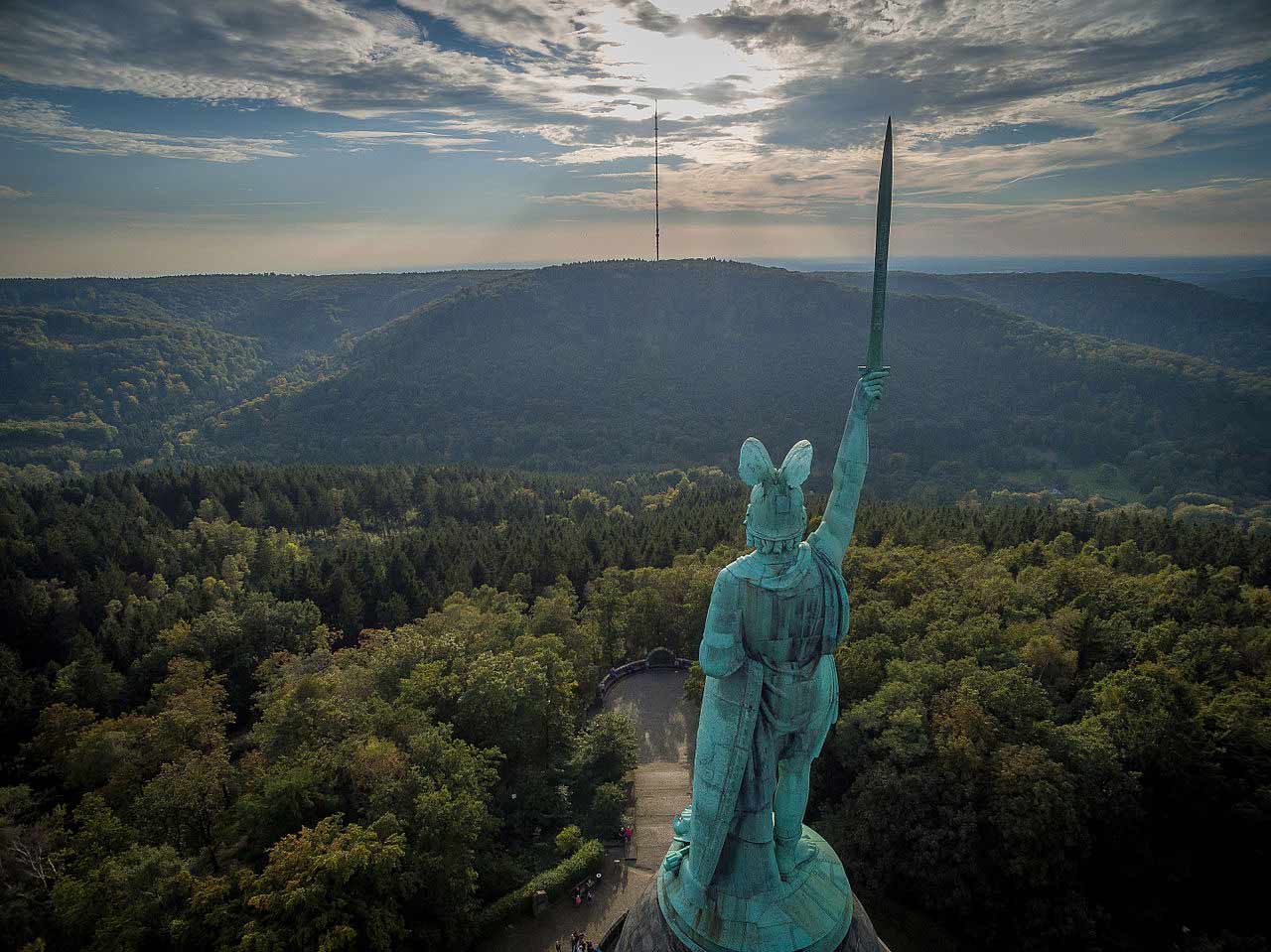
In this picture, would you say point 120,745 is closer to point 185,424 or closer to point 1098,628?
point 1098,628

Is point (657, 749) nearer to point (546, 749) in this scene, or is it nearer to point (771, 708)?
point (546, 749)

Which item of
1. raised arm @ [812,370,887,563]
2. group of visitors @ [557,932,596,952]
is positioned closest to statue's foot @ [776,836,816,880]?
raised arm @ [812,370,887,563]

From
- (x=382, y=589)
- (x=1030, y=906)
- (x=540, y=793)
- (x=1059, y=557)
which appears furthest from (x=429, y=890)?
(x=1059, y=557)

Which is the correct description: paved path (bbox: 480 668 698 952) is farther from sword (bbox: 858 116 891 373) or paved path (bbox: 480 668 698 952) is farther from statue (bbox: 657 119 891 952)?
sword (bbox: 858 116 891 373)

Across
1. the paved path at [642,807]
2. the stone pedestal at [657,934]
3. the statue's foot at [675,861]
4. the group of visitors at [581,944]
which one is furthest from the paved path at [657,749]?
the statue's foot at [675,861]

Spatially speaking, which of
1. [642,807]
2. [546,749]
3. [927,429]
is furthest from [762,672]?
[927,429]

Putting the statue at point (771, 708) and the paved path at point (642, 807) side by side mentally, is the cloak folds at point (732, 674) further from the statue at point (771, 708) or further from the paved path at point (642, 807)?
the paved path at point (642, 807)
